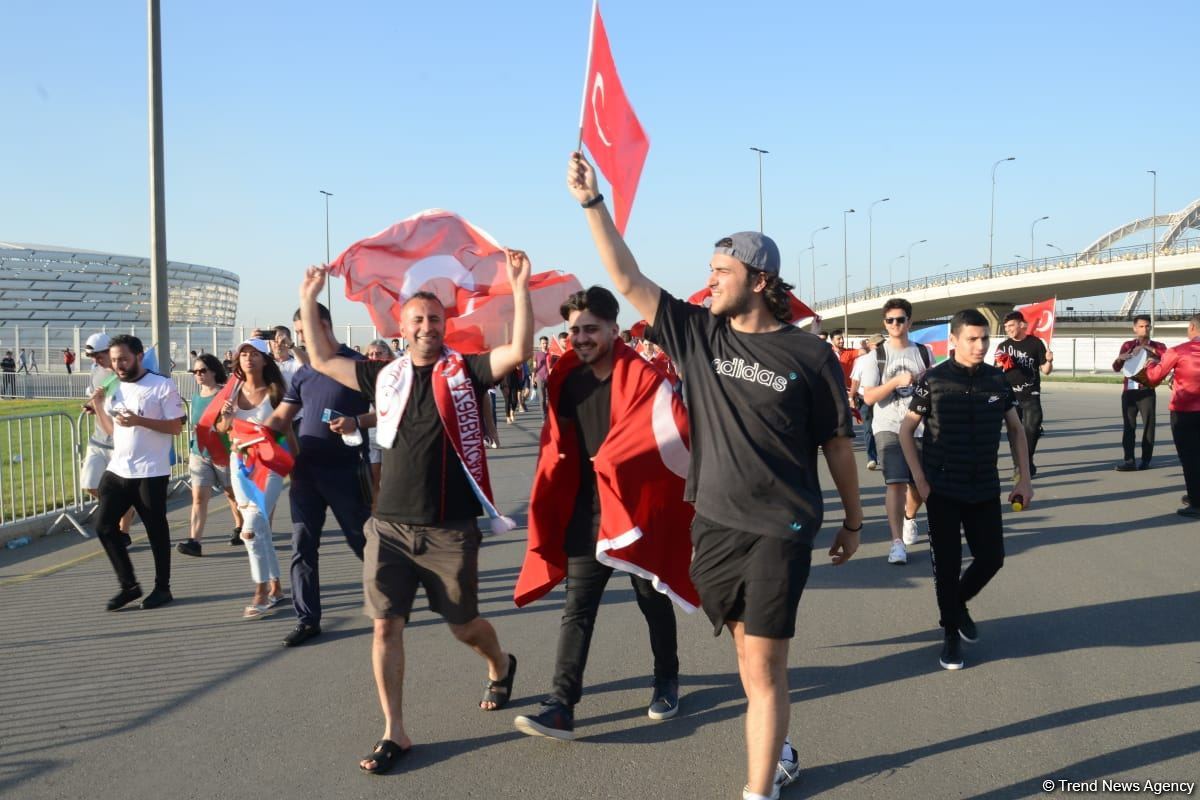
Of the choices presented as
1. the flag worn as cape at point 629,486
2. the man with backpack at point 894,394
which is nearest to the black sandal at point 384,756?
the flag worn as cape at point 629,486

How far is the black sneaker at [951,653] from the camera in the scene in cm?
507

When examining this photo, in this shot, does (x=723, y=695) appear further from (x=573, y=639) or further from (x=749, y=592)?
(x=749, y=592)

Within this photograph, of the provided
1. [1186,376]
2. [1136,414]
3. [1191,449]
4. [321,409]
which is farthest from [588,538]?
[1136,414]

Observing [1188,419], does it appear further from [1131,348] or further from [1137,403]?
[1131,348]

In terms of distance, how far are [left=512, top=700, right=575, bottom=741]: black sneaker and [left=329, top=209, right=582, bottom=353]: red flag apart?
2730mm

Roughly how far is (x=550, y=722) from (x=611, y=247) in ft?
6.45

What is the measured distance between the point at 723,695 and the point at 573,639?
2.81ft

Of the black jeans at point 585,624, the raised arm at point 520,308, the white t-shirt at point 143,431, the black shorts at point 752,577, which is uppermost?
the raised arm at point 520,308

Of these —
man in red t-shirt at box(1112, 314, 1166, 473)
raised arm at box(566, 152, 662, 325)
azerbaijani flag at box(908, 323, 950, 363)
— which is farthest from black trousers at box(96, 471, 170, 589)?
man in red t-shirt at box(1112, 314, 1166, 473)

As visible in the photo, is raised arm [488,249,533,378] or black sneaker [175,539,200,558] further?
black sneaker [175,539,200,558]

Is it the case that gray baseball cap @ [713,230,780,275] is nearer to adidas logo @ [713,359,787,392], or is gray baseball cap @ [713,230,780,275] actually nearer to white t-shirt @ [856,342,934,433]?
adidas logo @ [713,359,787,392]

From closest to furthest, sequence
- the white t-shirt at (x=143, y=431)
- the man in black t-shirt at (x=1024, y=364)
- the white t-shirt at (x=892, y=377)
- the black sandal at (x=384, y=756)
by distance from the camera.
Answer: the black sandal at (x=384, y=756) → the white t-shirt at (x=143, y=431) → the white t-shirt at (x=892, y=377) → the man in black t-shirt at (x=1024, y=364)

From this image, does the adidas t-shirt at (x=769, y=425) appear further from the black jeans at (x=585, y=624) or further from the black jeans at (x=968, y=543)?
the black jeans at (x=968, y=543)

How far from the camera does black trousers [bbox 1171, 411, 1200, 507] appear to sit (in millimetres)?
9359
